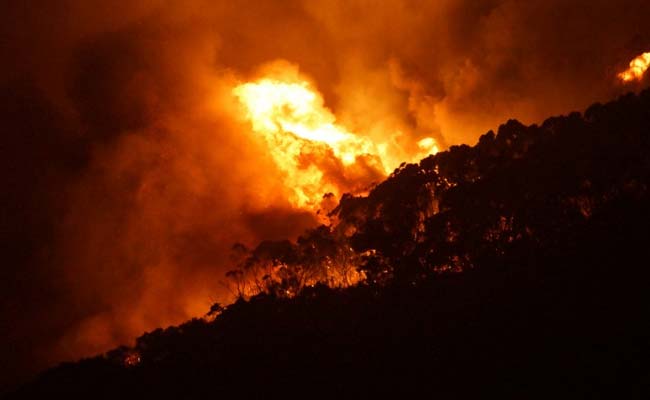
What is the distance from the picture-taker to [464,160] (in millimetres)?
27859

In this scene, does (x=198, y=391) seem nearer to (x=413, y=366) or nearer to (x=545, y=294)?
(x=413, y=366)

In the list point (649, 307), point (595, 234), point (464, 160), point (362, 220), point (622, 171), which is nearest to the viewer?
point (649, 307)

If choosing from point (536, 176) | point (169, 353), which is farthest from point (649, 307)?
point (169, 353)

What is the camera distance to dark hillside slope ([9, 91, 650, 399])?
16.6 meters

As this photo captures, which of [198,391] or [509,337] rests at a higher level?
[198,391]

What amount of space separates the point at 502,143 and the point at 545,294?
32.6 ft

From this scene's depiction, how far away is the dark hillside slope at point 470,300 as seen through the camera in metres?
16.6

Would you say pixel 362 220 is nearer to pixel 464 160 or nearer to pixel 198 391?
pixel 464 160

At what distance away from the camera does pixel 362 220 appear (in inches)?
1187

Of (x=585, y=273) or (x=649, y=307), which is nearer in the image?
(x=649, y=307)

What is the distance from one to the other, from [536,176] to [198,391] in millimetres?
16537

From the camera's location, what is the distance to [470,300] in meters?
21.0

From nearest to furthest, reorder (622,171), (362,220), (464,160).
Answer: (622,171)
(464,160)
(362,220)

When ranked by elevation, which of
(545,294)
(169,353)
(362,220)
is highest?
(362,220)
